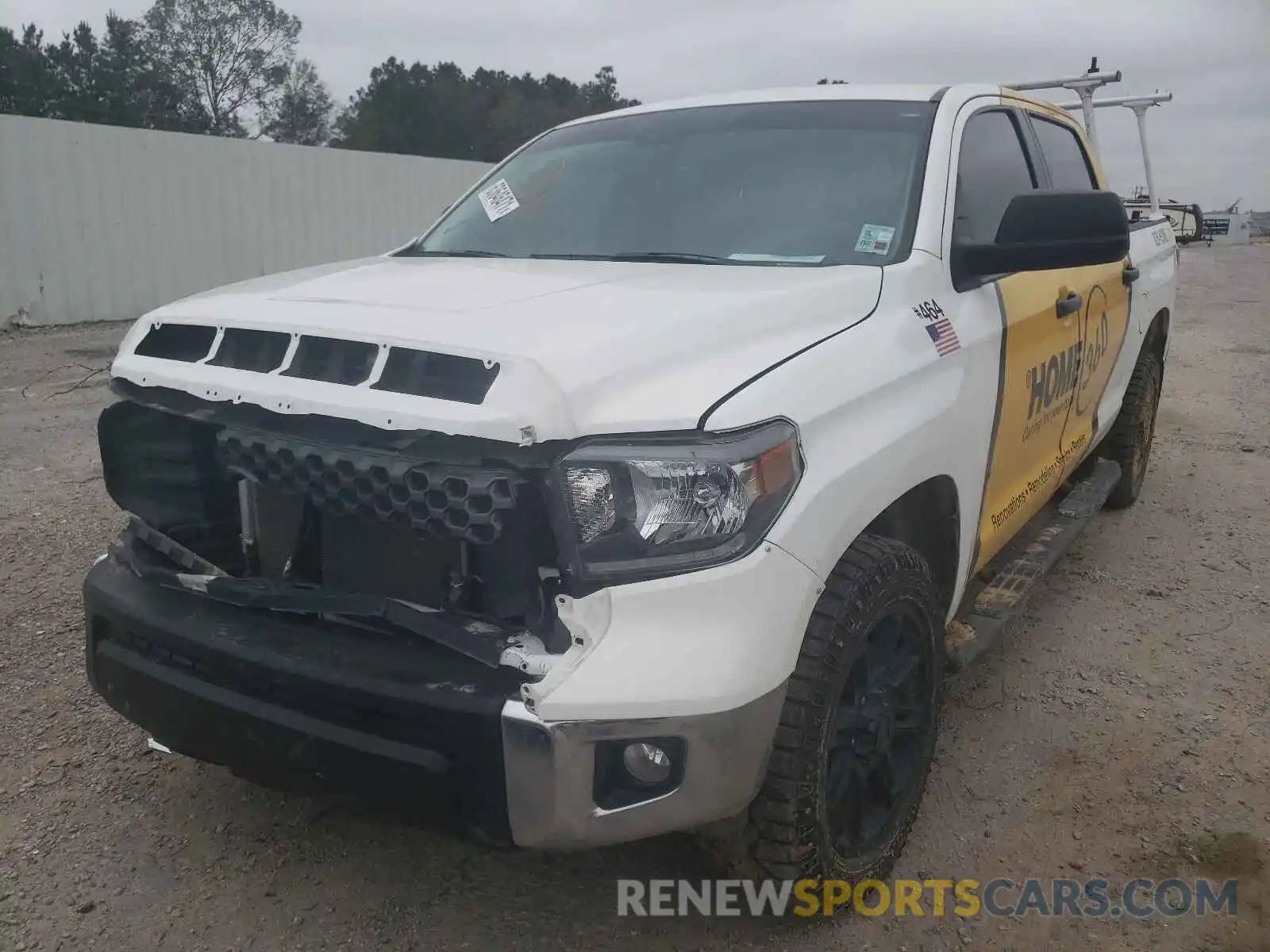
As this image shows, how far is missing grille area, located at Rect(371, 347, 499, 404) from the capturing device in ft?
5.80

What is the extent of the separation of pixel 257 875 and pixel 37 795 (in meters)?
0.73

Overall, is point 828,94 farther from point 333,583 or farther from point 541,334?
point 333,583

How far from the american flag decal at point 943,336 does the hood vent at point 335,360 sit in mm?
1164

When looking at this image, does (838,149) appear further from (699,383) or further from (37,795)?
(37,795)

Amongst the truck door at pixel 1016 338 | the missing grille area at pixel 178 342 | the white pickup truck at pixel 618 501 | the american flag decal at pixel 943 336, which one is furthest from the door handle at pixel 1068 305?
the missing grille area at pixel 178 342

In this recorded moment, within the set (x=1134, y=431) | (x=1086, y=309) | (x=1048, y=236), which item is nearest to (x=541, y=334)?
(x=1048, y=236)

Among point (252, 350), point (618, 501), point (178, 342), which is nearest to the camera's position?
point (618, 501)

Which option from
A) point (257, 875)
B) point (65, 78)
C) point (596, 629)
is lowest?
point (257, 875)

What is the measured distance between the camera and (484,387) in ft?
5.77

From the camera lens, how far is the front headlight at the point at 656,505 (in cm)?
172

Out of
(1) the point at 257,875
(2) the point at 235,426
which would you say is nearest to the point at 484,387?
(2) the point at 235,426

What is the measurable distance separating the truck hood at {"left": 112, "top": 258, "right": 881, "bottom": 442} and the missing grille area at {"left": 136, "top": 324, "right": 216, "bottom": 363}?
1 centimetres

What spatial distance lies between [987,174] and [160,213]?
11.8 metres

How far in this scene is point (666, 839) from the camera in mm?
2408
